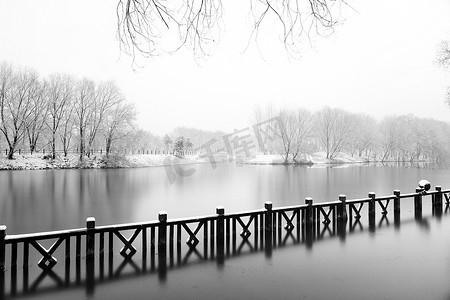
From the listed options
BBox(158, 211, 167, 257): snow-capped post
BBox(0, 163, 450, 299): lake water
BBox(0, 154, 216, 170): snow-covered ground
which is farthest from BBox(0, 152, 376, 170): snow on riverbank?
BBox(158, 211, 167, 257): snow-capped post

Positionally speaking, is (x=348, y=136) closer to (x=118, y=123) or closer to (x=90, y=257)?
(x=118, y=123)

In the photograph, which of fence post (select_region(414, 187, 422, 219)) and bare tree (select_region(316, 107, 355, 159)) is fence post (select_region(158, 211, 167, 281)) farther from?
bare tree (select_region(316, 107, 355, 159))

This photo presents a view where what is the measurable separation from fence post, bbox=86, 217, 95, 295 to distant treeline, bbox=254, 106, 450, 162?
64.3 metres

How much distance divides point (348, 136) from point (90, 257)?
79702 millimetres

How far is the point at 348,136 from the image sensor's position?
80.3 metres

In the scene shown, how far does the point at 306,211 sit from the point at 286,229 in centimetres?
102

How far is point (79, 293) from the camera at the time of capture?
6855 millimetres

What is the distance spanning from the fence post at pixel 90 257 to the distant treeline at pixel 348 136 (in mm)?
64267

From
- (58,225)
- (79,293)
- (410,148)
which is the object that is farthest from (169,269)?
(410,148)

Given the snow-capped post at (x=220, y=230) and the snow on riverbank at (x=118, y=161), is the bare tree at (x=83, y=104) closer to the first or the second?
the snow on riverbank at (x=118, y=161)

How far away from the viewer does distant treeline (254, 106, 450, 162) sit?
72.2 m

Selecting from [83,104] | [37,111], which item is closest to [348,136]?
[83,104]

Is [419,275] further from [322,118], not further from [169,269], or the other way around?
[322,118]

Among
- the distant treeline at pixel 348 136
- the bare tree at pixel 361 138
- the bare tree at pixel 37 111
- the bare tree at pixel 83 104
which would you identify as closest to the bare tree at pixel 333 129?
the distant treeline at pixel 348 136
